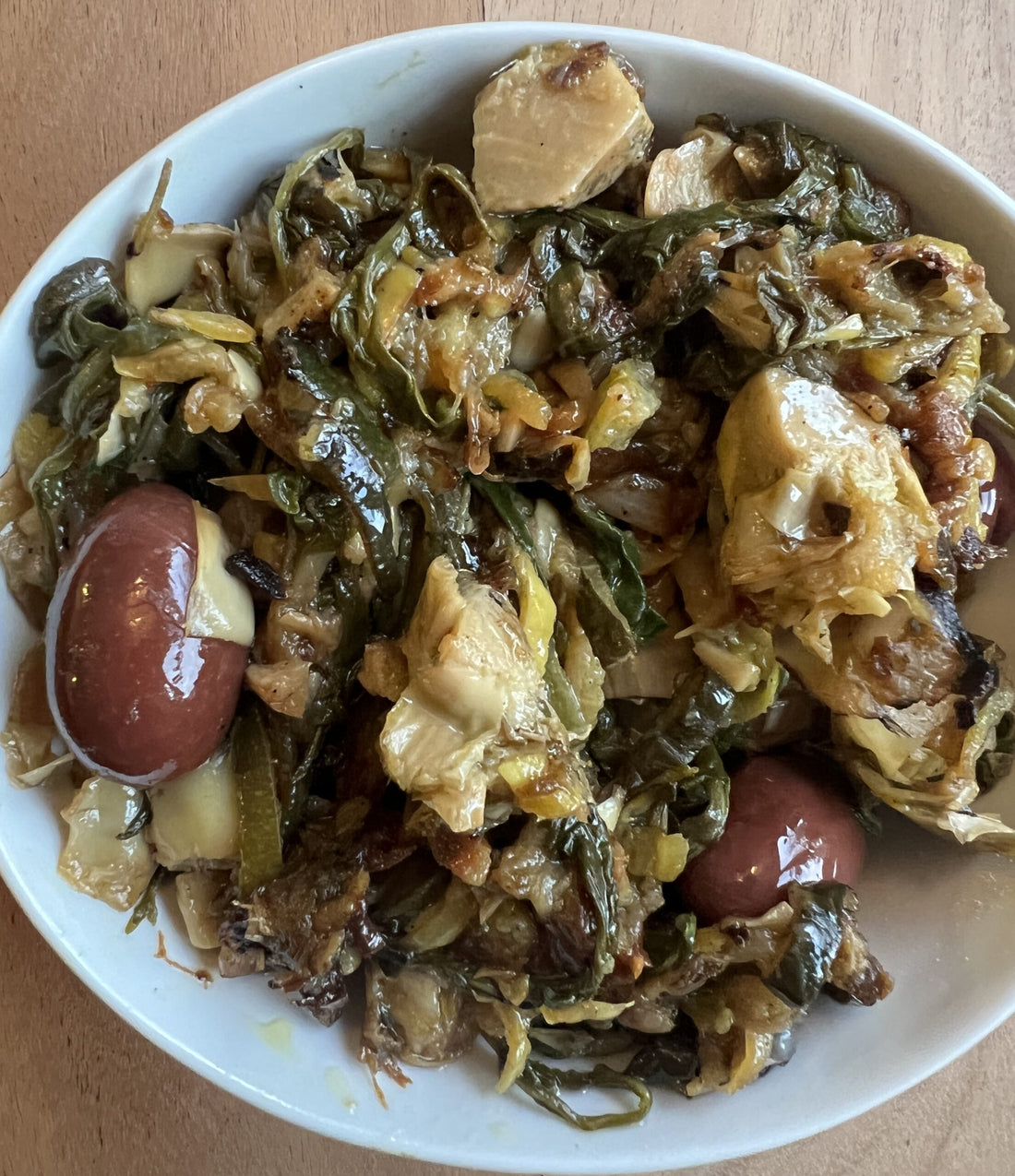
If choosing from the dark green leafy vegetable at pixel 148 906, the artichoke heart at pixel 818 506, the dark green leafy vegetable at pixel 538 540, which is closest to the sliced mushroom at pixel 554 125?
the dark green leafy vegetable at pixel 538 540

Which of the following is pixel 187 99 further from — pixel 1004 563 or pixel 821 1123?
pixel 821 1123

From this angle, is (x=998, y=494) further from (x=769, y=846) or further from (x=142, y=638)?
(x=142, y=638)

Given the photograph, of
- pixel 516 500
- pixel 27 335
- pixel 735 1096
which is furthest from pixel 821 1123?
pixel 27 335

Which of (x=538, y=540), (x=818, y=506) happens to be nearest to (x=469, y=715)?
(x=538, y=540)

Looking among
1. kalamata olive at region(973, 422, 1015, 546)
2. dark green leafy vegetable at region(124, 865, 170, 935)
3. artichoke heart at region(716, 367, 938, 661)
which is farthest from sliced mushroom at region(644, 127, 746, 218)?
dark green leafy vegetable at region(124, 865, 170, 935)

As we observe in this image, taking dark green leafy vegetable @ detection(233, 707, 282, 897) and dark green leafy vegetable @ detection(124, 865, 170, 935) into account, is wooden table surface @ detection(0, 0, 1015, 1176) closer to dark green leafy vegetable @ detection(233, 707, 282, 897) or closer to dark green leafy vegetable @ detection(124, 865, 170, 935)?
dark green leafy vegetable @ detection(124, 865, 170, 935)

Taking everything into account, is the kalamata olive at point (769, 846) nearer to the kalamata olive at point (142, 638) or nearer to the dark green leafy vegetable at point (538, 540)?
the dark green leafy vegetable at point (538, 540)
